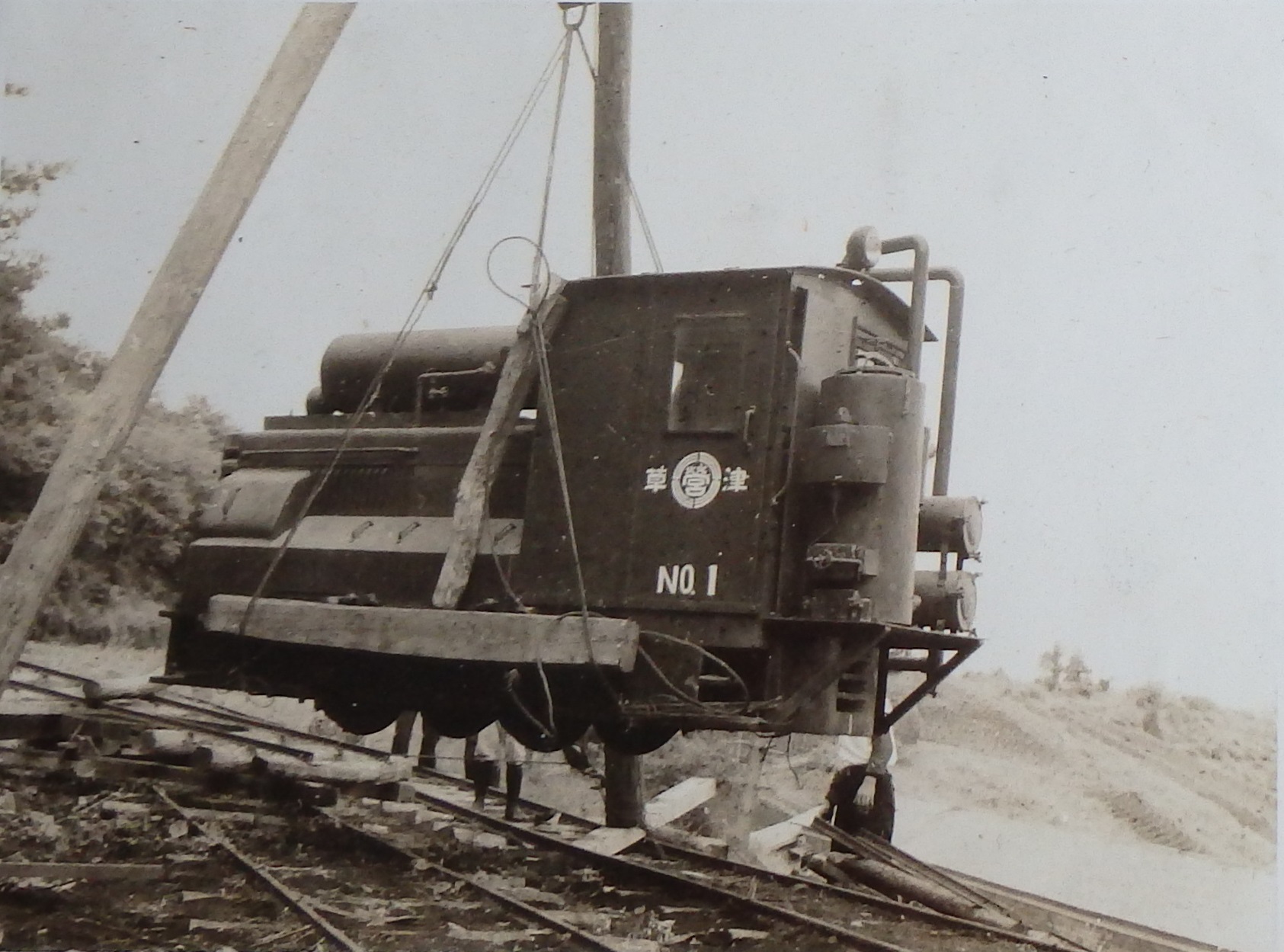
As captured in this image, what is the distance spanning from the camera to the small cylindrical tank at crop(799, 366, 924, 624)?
4973 millimetres

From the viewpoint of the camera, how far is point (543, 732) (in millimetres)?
5609

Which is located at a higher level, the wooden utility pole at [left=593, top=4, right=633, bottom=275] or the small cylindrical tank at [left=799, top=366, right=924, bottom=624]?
the wooden utility pole at [left=593, top=4, right=633, bottom=275]

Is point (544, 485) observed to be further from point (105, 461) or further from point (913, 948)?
point (913, 948)

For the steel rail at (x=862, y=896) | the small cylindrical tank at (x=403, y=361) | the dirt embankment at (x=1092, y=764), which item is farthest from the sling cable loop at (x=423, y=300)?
the dirt embankment at (x=1092, y=764)

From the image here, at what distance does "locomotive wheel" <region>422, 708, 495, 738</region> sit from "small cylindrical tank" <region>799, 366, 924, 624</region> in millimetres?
2162

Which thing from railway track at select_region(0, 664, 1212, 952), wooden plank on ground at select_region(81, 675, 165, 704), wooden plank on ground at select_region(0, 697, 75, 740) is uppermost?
wooden plank on ground at select_region(81, 675, 165, 704)

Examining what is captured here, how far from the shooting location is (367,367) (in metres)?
7.11

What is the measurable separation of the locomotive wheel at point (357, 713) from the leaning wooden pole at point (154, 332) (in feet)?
5.86

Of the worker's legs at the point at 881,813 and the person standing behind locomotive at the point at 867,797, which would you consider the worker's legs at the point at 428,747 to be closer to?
the person standing behind locomotive at the point at 867,797

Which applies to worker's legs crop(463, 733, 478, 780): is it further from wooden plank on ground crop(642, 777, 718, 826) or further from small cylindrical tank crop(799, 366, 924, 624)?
small cylindrical tank crop(799, 366, 924, 624)

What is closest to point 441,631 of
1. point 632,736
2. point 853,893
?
point 632,736

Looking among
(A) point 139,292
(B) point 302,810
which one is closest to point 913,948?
(B) point 302,810

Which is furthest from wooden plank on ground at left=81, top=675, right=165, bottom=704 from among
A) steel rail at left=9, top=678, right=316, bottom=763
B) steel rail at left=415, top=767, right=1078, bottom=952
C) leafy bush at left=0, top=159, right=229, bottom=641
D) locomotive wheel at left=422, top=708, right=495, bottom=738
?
steel rail at left=415, top=767, right=1078, bottom=952

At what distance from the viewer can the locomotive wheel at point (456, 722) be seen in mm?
6325
